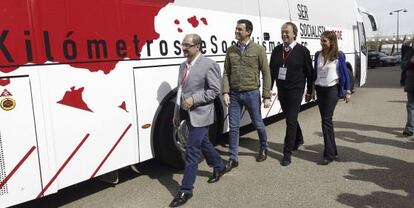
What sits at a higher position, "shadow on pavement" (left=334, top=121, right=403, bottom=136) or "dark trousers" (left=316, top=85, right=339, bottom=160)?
"dark trousers" (left=316, top=85, right=339, bottom=160)

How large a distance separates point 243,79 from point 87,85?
79.3 inches

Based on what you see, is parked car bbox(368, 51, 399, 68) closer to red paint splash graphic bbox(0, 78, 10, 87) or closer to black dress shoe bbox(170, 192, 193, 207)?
black dress shoe bbox(170, 192, 193, 207)

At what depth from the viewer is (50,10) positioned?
354cm

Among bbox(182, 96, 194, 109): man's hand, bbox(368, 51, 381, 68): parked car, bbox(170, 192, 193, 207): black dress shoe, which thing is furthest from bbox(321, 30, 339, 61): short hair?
bbox(368, 51, 381, 68): parked car

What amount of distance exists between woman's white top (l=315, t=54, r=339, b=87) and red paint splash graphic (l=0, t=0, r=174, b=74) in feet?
7.37

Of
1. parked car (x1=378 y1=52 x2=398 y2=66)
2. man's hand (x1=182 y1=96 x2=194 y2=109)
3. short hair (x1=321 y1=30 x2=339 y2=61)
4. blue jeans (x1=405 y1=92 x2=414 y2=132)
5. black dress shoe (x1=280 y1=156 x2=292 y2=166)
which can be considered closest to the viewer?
man's hand (x1=182 y1=96 x2=194 y2=109)

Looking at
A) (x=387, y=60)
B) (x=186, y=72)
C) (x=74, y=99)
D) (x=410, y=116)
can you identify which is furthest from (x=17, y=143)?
(x=387, y=60)

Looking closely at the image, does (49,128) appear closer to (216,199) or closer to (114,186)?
(114,186)

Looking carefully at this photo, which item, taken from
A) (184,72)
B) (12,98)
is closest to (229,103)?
(184,72)

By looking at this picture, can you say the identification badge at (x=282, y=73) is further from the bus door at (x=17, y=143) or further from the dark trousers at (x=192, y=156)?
the bus door at (x=17, y=143)

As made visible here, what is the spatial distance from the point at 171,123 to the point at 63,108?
1500 millimetres

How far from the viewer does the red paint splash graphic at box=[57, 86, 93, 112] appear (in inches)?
147

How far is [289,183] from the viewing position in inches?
185

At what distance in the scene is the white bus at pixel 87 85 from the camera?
337 cm
